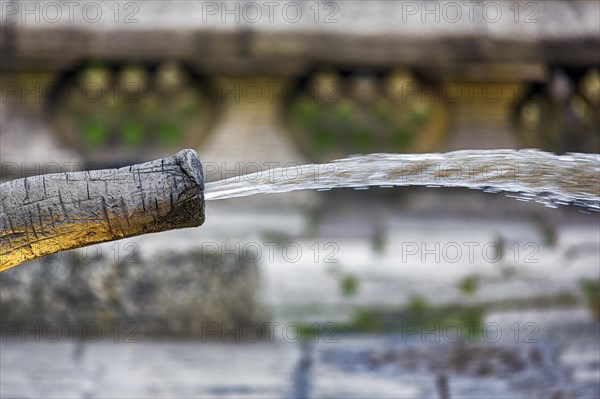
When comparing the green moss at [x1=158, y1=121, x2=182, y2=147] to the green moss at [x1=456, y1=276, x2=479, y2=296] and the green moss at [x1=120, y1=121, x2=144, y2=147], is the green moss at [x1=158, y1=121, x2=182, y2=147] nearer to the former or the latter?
the green moss at [x1=120, y1=121, x2=144, y2=147]

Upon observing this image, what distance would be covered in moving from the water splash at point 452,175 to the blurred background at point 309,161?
1.19 metres

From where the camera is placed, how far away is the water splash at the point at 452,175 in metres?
2.07

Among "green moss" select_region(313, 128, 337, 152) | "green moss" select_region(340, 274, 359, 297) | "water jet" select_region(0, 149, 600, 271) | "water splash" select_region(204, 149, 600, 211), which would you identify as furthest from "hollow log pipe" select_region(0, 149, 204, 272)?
"green moss" select_region(313, 128, 337, 152)

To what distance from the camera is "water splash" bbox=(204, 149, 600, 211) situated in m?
2.07

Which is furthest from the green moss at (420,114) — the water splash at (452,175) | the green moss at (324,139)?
the water splash at (452,175)

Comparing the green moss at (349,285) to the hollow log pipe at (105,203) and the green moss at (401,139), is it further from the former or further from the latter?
the hollow log pipe at (105,203)

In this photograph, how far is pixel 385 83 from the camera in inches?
179

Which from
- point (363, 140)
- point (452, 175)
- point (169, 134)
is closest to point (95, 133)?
point (169, 134)

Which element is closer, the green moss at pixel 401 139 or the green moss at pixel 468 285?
the green moss at pixel 468 285

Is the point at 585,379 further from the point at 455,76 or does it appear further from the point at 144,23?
the point at 144,23

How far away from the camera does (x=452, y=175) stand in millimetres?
2135

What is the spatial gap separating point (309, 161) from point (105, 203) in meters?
2.90

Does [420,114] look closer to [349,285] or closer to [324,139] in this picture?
[324,139]

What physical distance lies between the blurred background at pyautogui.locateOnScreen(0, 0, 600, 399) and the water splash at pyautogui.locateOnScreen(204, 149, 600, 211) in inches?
46.9
